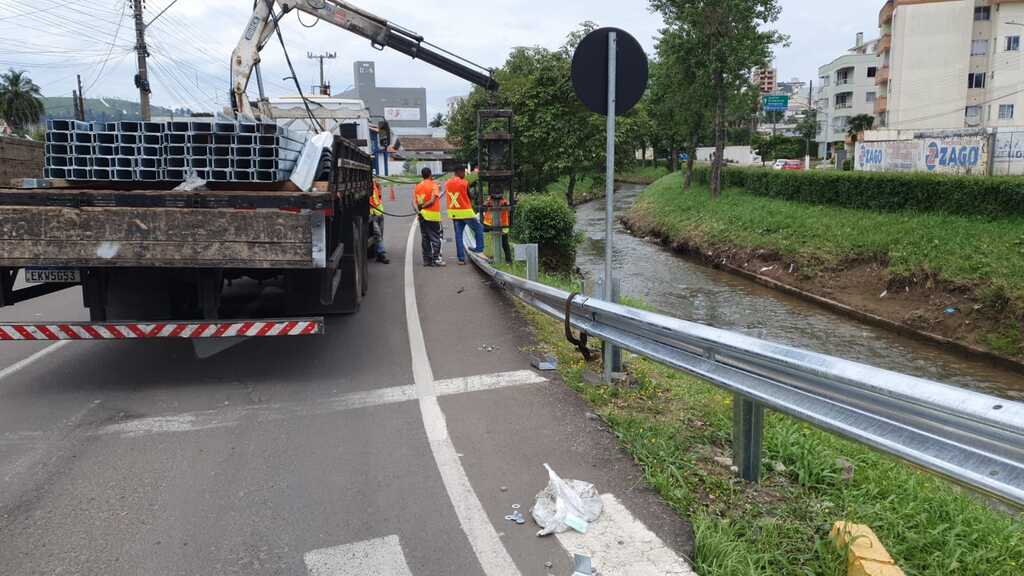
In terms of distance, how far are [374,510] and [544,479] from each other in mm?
938

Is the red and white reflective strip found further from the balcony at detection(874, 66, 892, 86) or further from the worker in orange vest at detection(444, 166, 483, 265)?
the balcony at detection(874, 66, 892, 86)

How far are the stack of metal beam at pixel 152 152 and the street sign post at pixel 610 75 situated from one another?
2413 mm

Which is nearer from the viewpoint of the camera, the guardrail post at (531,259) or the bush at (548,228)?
the guardrail post at (531,259)

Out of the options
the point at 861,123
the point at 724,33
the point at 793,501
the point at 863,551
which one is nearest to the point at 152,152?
the point at 793,501

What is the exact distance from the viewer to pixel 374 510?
3725 mm

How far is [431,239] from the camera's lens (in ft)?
38.7

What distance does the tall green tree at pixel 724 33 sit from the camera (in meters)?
28.6

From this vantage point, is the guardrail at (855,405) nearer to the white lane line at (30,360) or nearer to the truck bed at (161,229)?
the truck bed at (161,229)

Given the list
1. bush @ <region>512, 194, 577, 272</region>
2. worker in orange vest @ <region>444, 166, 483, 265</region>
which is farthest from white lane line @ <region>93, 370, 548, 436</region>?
bush @ <region>512, 194, 577, 272</region>

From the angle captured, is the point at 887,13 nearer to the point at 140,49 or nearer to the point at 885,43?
the point at 885,43

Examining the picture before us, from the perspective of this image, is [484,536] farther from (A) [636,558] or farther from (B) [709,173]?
(B) [709,173]

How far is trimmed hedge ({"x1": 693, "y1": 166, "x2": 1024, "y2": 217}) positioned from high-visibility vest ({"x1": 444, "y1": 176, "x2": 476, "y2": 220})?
12286 mm

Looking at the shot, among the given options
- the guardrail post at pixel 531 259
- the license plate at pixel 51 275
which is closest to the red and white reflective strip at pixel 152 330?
the license plate at pixel 51 275

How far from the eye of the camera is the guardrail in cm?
228
